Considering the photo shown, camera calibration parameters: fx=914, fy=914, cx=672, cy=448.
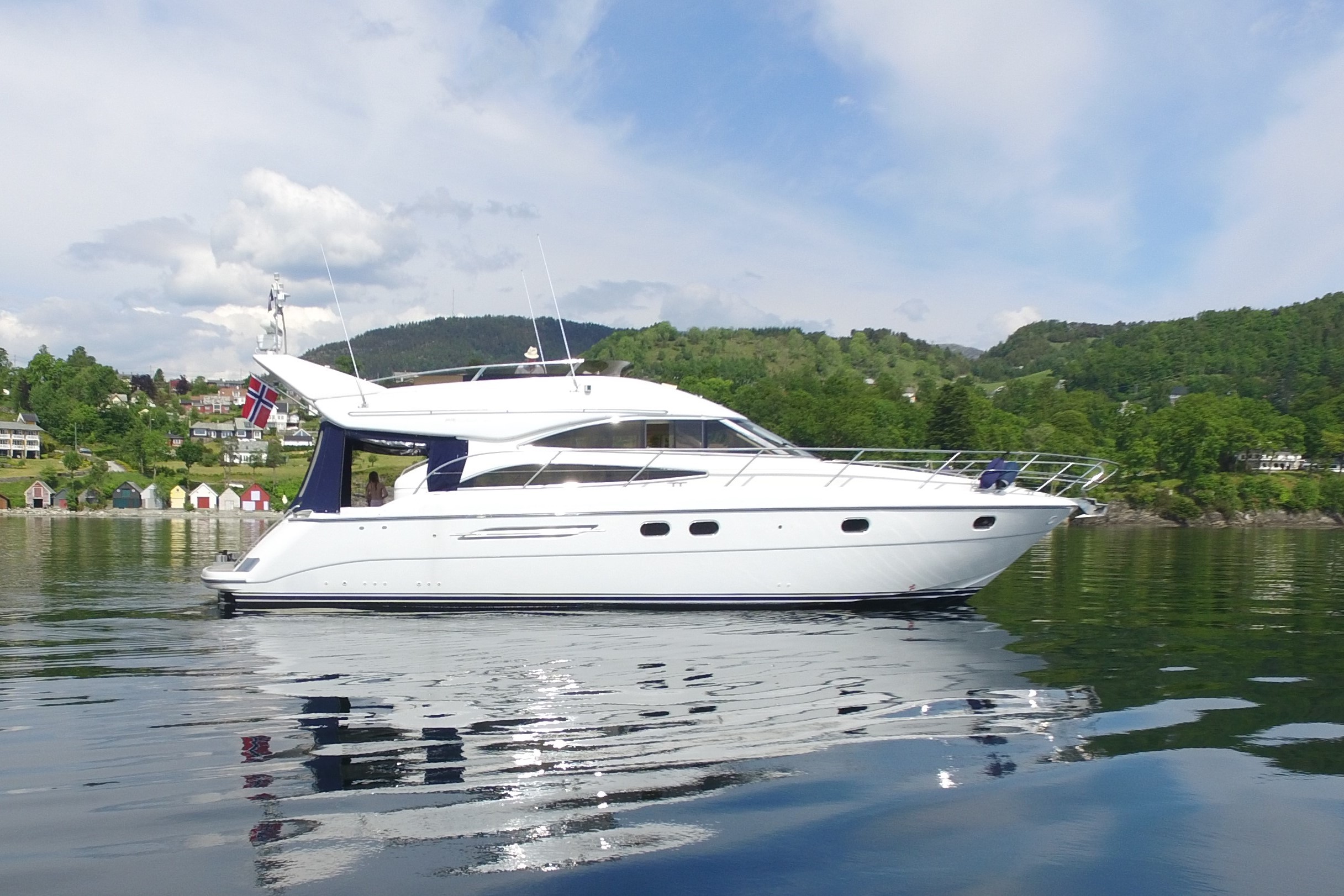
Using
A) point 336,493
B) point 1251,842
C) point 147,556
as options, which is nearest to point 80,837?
point 1251,842

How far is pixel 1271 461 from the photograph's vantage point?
7525cm

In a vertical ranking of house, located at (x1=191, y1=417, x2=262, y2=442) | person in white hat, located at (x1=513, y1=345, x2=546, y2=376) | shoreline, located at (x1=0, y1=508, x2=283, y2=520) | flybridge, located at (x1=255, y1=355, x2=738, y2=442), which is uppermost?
house, located at (x1=191, y1=417, x2=262, y2=442)

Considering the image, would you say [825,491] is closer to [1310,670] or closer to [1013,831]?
[1310,670]

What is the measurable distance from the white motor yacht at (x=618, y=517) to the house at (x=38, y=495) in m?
85.1

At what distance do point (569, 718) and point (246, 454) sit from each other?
352ft

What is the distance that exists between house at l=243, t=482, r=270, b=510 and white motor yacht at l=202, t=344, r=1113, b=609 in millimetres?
71784

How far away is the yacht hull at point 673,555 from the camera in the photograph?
11414 mm

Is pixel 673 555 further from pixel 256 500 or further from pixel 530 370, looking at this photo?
pixel 256 500

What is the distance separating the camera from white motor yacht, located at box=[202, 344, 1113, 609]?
11.4 meters

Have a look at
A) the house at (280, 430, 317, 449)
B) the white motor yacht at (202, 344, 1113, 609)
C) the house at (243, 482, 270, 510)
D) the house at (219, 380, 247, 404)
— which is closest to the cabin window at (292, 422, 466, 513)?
the white motor yacht at (202, 344, 1113, 609)

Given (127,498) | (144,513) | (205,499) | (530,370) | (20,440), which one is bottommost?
(144,513)

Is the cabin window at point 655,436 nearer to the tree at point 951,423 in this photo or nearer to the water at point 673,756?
the water at point 673,756

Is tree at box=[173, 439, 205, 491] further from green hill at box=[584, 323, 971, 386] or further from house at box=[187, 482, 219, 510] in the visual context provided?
green hill at box=[584, 323, 971, 386]

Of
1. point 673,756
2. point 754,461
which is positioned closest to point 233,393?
point 754,461
